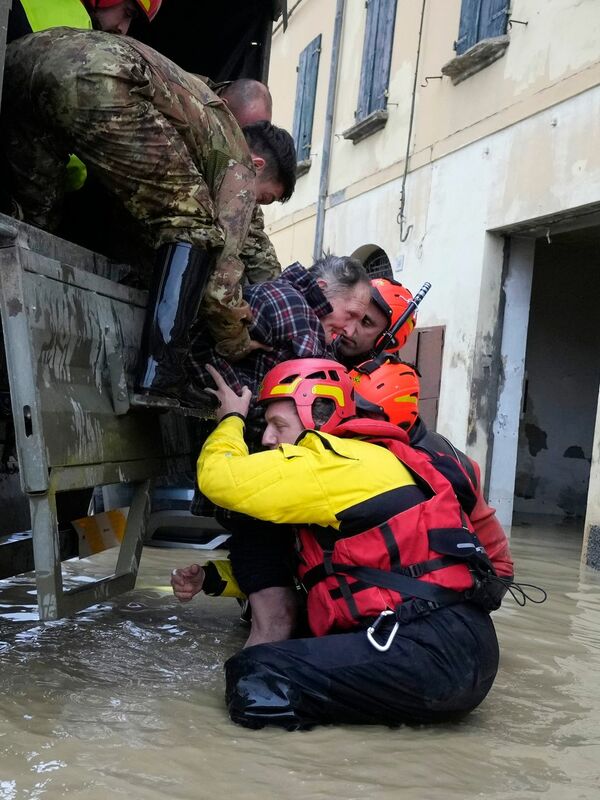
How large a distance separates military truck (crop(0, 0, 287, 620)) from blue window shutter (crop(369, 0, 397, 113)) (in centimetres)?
922

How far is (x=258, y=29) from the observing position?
4852 millimetres

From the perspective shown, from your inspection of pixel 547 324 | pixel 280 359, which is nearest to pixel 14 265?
pixel 280 359

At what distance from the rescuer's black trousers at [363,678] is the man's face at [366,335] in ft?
5.72

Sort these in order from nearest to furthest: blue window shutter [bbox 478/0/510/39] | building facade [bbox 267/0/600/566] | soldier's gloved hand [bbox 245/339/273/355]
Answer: soldier's gloved hand [bbox 245/339/273/355] < building facade [bbox 267/0/600/566] < blue window shutter [bbox 478/0/510/39]

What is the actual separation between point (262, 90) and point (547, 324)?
782 cm

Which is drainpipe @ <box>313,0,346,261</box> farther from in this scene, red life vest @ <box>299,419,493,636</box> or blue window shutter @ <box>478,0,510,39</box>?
red life vest @ <box>299,419,493,636</box>

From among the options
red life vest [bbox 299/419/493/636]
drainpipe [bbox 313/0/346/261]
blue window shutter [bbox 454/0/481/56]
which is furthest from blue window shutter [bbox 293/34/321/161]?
red life vest [bbox 299/419/493/636]

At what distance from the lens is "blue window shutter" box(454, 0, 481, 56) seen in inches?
385

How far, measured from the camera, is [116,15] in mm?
3473

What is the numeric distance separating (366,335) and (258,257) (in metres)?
0.91

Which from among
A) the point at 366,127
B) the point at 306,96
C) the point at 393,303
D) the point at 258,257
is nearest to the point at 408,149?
the point at 366,127

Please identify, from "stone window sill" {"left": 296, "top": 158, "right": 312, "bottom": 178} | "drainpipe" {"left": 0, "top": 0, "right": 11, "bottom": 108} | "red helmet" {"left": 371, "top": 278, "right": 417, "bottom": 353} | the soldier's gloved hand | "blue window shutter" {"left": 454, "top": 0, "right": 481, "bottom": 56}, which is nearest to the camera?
"drainpipe" {"left": 0, "top": 0, "right": 11, "bottom": 108}

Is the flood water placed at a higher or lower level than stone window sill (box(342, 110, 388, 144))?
lower

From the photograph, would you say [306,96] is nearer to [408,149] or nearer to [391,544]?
[408,149]
